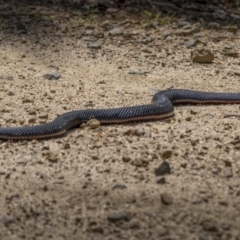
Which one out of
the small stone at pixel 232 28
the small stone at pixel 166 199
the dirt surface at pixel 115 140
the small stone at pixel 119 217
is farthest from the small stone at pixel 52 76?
the small stone at pixel 119 217

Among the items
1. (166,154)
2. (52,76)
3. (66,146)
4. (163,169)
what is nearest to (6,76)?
(52,76)

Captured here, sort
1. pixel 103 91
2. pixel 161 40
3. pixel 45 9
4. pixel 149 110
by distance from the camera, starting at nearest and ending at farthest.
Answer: pixel 149 110, pixel 103 91, pixel 161 40, pixel 45 9

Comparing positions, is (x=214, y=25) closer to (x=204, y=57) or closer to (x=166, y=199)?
(x=204, y=57)

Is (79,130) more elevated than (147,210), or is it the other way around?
(147,210)

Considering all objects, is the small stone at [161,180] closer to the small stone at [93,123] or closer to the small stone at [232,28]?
the small stone at [93,123]

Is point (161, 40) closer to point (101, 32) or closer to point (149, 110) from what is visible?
point (101, 32)

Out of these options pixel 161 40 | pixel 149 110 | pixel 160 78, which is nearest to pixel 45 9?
pixel 161 40
